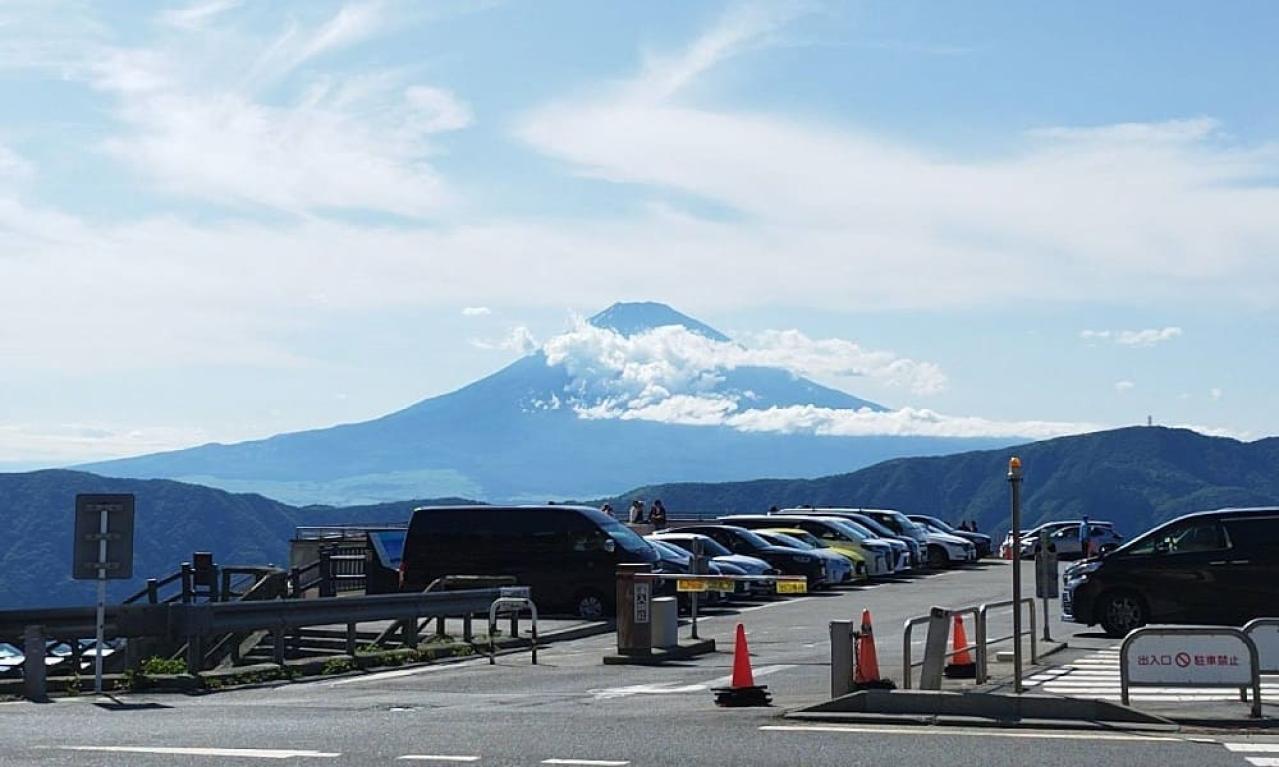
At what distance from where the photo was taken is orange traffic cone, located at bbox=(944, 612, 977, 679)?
1702cm

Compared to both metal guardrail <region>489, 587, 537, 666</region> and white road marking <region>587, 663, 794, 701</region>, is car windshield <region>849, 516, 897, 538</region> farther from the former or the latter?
white road marking <region>587, 663, 794, 701</region>

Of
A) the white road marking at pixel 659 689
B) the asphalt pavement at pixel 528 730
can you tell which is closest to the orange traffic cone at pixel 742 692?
the asphalt pavement at pixel 528 730

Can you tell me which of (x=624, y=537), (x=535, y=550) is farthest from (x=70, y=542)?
(x=624, y=537)

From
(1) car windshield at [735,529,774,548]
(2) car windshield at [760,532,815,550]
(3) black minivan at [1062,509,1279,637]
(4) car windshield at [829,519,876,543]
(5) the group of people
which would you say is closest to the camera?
(3) black minivan at [1062,509,1279,637]

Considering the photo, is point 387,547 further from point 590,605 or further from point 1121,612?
point 1121,612

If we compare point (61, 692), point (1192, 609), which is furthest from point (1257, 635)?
point (61, 692)

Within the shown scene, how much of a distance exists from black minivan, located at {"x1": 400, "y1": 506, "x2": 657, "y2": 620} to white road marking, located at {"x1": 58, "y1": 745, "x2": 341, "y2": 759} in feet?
57.2

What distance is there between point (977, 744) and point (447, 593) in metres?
13.1

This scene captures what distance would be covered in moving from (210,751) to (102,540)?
764cm

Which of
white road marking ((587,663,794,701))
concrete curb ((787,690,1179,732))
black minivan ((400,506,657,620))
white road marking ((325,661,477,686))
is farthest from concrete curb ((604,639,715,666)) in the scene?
black minivan ((400,506,657,620))

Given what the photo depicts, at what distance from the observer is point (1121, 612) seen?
22594 millimetres

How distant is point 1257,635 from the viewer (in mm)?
15094

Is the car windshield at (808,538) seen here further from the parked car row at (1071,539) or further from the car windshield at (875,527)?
the parked car row at (1071,539)

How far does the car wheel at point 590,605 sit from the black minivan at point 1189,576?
369 inches
